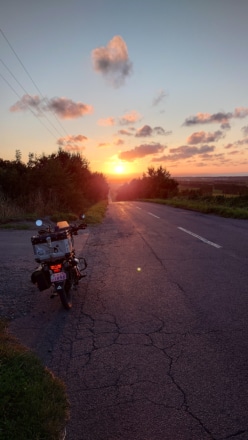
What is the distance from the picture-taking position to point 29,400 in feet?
9.92

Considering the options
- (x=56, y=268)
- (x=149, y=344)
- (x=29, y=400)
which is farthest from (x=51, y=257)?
(x=29, y=400)

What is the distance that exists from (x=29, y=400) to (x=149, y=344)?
5.62 feet

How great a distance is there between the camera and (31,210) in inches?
810

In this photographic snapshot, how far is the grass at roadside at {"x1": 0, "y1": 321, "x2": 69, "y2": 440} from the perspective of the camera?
8.82 feet

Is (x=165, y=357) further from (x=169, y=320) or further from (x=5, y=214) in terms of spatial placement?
(x=5, y=214)

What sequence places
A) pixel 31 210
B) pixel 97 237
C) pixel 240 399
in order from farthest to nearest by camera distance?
pixel 31 210 → pixel 97 237 → pixel 240 399

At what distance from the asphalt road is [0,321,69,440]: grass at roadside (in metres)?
0.16

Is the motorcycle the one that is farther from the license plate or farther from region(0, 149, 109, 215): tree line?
region(0, 149, 109, 215): tree line

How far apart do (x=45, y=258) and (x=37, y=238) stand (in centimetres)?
37

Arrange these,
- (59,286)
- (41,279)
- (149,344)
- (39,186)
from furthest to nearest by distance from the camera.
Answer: (39,186)
(41,279)
(59,286)
(149,344)

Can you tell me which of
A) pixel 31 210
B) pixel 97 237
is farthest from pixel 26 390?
pixel 31 210

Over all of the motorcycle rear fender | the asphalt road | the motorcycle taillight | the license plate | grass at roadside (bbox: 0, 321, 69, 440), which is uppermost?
the motorcycle taillight

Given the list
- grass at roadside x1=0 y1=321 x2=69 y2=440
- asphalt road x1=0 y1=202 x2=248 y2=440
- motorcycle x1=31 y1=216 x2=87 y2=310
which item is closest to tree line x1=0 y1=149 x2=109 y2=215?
asphalt road x1=0 y1=202 x2=248 y2=440

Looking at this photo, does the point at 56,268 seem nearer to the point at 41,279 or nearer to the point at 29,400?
the point at 41,279
